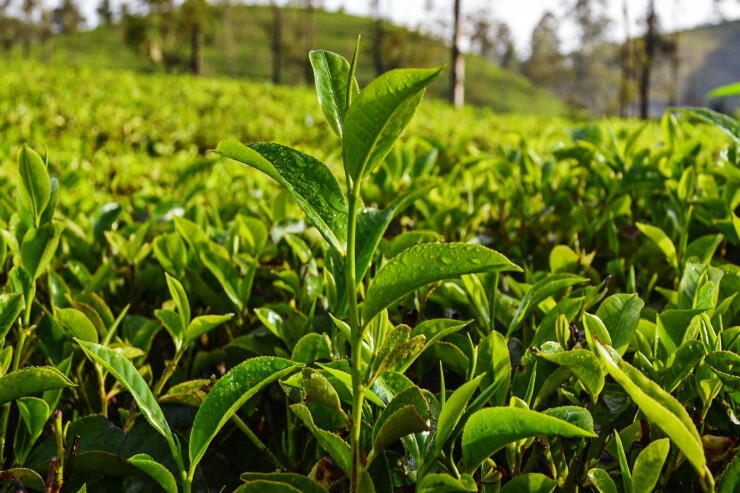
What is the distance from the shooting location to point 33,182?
3.42 ft

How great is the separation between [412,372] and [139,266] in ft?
2.49

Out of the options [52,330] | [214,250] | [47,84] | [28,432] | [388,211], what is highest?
[47,84]

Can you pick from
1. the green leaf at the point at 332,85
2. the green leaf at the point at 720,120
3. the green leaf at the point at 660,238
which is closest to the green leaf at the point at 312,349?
the green leaf at the point at 332,85

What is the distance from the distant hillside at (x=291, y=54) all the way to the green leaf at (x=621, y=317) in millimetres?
52011

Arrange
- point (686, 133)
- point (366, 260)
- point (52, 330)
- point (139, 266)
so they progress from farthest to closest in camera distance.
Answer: point (686, 133) → point (139, 266) → point (52, 330) → point (366, 260)

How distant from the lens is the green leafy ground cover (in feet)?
2.30

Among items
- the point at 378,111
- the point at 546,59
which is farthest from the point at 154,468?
the point at 546,59

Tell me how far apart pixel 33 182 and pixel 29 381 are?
377 mm

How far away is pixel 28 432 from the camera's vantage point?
0.95 metres

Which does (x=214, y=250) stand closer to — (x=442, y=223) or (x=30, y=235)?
(x=30, y=235)

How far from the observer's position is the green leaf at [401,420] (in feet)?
2.18

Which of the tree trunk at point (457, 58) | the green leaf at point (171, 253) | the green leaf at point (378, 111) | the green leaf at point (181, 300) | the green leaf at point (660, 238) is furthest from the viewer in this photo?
the tree trunk at point (457, 58)

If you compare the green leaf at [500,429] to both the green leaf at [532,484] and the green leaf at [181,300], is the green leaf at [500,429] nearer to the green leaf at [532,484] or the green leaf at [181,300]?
the green leaf at [532,484]

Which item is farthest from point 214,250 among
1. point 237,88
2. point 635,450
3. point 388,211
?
point 237,88
